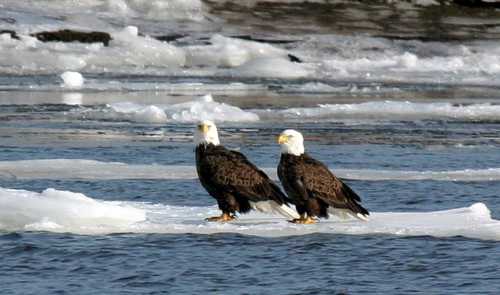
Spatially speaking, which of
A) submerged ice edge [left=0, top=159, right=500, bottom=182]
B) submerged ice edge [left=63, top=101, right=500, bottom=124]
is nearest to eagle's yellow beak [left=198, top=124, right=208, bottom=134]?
submerged ice edge [left=0, top=159, right=500, bottom=182]

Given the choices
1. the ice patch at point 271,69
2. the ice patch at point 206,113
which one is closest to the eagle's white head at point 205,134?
the ice patch at point 206,113

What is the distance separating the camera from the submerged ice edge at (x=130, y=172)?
44.7 ft

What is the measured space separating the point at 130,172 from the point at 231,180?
4.28m

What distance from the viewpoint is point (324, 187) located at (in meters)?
9.80

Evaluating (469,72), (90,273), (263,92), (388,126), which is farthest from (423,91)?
(90,273)

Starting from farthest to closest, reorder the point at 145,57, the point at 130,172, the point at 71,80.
Answer: the point at 145,57 → the point at 71,80 → the point at 130,172

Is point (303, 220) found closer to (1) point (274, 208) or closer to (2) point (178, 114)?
(1) point (274, 208)

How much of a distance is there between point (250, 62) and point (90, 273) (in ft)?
81.6

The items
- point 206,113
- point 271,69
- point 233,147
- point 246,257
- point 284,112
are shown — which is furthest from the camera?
point 271,69

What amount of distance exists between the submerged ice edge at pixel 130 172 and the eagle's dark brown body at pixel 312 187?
392 centimetres

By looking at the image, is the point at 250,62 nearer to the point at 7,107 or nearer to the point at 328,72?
the point at 328,72

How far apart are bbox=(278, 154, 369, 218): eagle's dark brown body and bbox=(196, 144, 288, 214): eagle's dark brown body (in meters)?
0.15

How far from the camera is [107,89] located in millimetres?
26609

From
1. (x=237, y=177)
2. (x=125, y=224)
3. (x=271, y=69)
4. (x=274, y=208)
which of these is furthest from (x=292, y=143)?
(x=271, y=69)
